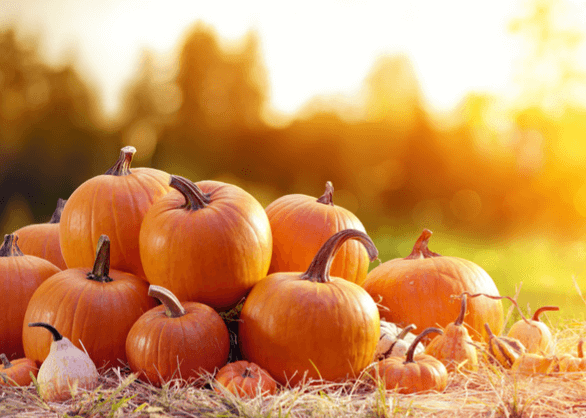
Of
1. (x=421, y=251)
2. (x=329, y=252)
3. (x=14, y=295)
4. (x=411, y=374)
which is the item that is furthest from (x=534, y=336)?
(x=14, y=295)

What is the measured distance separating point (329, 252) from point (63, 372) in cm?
150

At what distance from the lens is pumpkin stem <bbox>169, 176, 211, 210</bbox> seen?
10.7 ft

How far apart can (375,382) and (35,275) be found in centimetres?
228

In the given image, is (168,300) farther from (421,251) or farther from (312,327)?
(421,251)

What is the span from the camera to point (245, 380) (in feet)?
9.56

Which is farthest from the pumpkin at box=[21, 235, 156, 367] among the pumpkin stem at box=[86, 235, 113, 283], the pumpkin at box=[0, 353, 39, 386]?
the pumpkin at box=[0, 353, 39, 386]

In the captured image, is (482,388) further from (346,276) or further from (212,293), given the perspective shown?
(212,293)

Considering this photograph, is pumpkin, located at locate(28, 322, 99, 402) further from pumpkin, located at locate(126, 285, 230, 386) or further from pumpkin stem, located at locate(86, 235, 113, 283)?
pumpkin stem, located at locate(86, 235, 113, 283)

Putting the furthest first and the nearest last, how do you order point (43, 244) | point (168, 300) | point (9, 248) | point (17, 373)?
point (43, 244) → point (9, 248) → point (17, 373) → point (168, 300)

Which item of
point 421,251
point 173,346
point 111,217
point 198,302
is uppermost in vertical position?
point 111,217

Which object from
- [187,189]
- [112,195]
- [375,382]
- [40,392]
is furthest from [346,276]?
[40,392]

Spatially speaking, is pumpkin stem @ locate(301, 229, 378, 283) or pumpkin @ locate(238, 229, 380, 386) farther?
pumpkin stem @ locate(301, 229, 378, 283)

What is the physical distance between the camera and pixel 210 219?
3.26m

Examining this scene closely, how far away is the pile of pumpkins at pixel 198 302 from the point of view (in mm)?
3008
